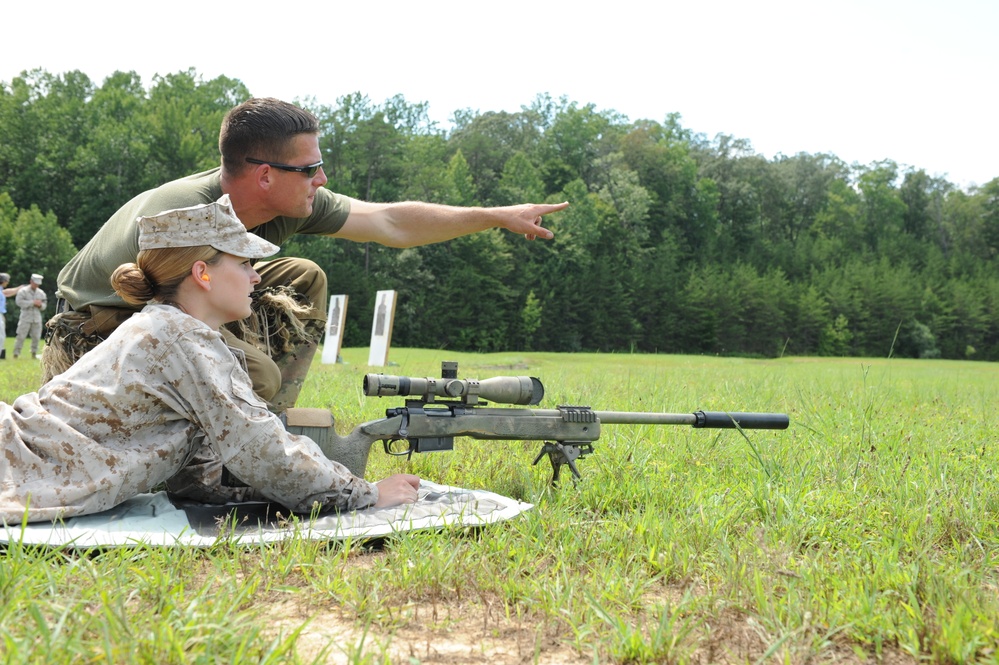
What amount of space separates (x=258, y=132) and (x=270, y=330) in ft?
3.94

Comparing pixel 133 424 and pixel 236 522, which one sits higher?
pixel 133 424

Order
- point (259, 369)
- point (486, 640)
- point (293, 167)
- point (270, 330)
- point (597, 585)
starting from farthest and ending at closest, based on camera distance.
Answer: point (270, 330)
point (293, 167)
point (259, 369)
point (597, 585)
point (486, 640)

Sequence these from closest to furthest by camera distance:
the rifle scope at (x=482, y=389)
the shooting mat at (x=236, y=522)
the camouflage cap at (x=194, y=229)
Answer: the shooting mat at (x=236, y=522), the camouflage cap at (x=194, y=229), the rifle scope at (x=482, y=389)

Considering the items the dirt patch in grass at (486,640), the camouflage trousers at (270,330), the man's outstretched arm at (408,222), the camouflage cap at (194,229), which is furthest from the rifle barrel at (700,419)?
the camouflage cap at (194,229)

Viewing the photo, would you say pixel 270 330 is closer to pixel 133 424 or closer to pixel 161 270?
pixel 161 270

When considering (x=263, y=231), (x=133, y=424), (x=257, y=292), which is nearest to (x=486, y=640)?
(x=133, y=424)

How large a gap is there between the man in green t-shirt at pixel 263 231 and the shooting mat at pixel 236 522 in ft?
2.65

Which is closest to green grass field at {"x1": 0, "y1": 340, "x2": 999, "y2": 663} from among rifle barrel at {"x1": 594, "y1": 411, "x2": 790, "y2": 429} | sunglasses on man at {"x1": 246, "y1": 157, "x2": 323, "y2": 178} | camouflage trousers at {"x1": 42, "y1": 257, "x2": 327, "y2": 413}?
rifle barrel at {"x1": 594, "y1": 411, "x2": 790, "y2": 429}

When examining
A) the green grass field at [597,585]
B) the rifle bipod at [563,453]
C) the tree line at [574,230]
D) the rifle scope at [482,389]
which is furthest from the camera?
the tree line at [574,230]

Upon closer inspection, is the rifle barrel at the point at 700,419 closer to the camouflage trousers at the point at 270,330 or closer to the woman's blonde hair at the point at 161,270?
the camouflage trousers at the point at 270,330

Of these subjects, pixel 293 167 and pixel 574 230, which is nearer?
pixel 293 167

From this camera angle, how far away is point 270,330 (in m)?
5.14

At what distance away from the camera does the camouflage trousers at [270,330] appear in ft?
14.9

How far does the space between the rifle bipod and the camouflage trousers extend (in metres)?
1.42
